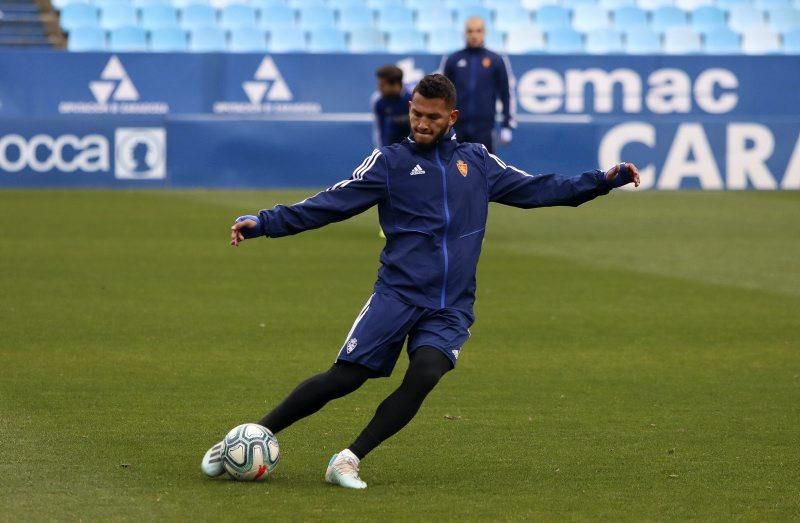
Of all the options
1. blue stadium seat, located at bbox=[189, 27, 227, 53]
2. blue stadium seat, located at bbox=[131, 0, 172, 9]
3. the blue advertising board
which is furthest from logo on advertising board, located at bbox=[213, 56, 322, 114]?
blue stadium seat, located at bbox=[131, 0, 172, 9]

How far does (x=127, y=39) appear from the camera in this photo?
25641 mm

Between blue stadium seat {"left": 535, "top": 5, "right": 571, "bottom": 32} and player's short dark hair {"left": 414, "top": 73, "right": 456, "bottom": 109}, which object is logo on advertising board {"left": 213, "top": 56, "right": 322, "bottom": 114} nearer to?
blue stadium seat {"left": 535, "top": 5, "right": 571, "bottom": 32}

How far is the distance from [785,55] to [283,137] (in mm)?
9016

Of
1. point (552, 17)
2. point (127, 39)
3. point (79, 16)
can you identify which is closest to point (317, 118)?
point (127, 39)

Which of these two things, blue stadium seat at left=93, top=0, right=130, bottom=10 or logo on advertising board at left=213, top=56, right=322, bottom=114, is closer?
logo on advertising board at left=213, top=56, right=322, bottom=114

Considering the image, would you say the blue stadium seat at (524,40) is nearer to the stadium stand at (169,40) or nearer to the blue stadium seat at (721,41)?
the blue stadium seat at (721,41)

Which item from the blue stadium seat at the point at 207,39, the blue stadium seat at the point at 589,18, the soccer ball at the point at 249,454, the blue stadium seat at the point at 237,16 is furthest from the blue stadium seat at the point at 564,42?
the soccer ball at the point at 249,454

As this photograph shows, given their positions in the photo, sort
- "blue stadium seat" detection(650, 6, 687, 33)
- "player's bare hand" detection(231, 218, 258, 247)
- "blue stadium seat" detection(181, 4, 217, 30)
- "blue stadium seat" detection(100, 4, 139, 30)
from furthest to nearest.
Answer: "blue stadium seat" detection(650, 6, 687, 33) → "blue stadium seat" detection(181, 4, 217, 30) → "blue stadium seat" detection(100, 4, 139, 30) → "player's bare hand" detection(231, 218, 258, 247)

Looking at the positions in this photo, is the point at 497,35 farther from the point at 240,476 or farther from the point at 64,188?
the point at 240,476

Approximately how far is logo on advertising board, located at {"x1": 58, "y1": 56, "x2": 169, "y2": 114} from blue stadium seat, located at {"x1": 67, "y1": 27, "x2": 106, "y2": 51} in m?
1.50

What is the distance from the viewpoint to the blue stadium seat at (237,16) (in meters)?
26.5

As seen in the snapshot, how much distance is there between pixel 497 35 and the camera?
1052 inches

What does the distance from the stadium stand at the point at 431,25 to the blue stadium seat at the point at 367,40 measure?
2 cm

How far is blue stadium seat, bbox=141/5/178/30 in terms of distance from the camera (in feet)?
86.3
